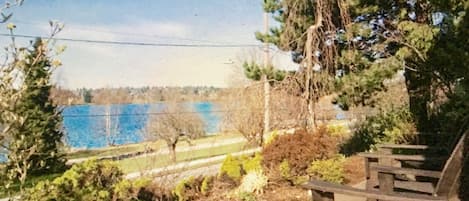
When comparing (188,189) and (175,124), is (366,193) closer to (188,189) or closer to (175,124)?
(188,189)

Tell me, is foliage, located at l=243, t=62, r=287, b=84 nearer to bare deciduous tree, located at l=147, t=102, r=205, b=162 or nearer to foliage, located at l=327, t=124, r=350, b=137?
foliage, located at l=327, t=124, r=350, b=137

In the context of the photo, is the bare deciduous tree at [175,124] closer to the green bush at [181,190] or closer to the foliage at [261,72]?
the foliage at [261,72]

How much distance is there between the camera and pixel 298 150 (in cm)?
842

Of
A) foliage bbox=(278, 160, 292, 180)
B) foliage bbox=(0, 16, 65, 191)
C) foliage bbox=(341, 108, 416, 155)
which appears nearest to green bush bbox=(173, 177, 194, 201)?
foliage bbox=(278, 160, 292, 180)

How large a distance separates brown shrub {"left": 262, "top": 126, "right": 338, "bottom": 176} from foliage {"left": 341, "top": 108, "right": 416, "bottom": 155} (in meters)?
2.01

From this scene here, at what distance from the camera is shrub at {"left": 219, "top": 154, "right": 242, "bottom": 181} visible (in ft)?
33.6

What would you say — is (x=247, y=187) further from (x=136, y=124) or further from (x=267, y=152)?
(x=136, y=124)

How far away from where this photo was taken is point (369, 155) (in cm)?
592

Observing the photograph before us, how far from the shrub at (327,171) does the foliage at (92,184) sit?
10.4ft

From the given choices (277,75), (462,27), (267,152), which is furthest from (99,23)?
(462,27)

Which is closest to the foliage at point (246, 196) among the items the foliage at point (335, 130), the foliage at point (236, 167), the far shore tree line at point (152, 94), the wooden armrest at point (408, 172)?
the foliage at point (236, 167)

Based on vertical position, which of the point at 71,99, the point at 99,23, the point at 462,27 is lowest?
the point at 71,99

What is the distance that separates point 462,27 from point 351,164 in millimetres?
3885

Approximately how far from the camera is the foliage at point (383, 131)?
9961 millimetres
